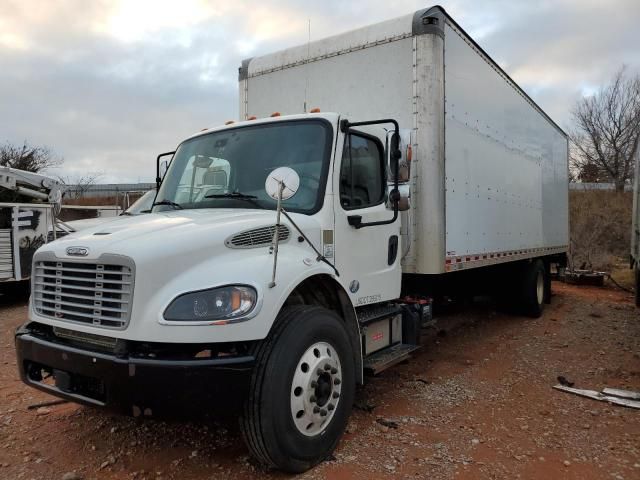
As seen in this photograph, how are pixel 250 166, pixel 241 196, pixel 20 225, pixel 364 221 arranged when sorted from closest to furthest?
1. pixel 241 196
2. pixel 250 166
3. pixel 364 221
4. pixel 20 225

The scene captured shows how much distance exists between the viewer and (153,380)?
2.72 meters

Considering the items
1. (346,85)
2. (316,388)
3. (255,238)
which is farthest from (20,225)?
(316,388)

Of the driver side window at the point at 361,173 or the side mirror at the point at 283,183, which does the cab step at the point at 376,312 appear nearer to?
the driver side window at the point at 361,173

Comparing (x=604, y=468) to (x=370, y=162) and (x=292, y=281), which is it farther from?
(x=370, y=162)

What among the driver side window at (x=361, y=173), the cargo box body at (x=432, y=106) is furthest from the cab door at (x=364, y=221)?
the cargo box body at (x=432, y=106)

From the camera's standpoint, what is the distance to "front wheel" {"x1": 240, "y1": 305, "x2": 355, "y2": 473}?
Result: 9.65 ft

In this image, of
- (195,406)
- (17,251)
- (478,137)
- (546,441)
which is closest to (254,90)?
(478,137)

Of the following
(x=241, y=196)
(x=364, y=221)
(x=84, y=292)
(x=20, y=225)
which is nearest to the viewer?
(x=84, y=292)

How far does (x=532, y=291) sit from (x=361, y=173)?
5825 millimetres

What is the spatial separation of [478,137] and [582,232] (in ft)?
56.7

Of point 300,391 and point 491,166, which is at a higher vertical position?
point 491,166

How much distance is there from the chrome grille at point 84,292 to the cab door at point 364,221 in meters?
1.64

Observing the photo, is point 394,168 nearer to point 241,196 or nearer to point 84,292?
point 241,196

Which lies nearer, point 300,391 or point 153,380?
point 153,380
